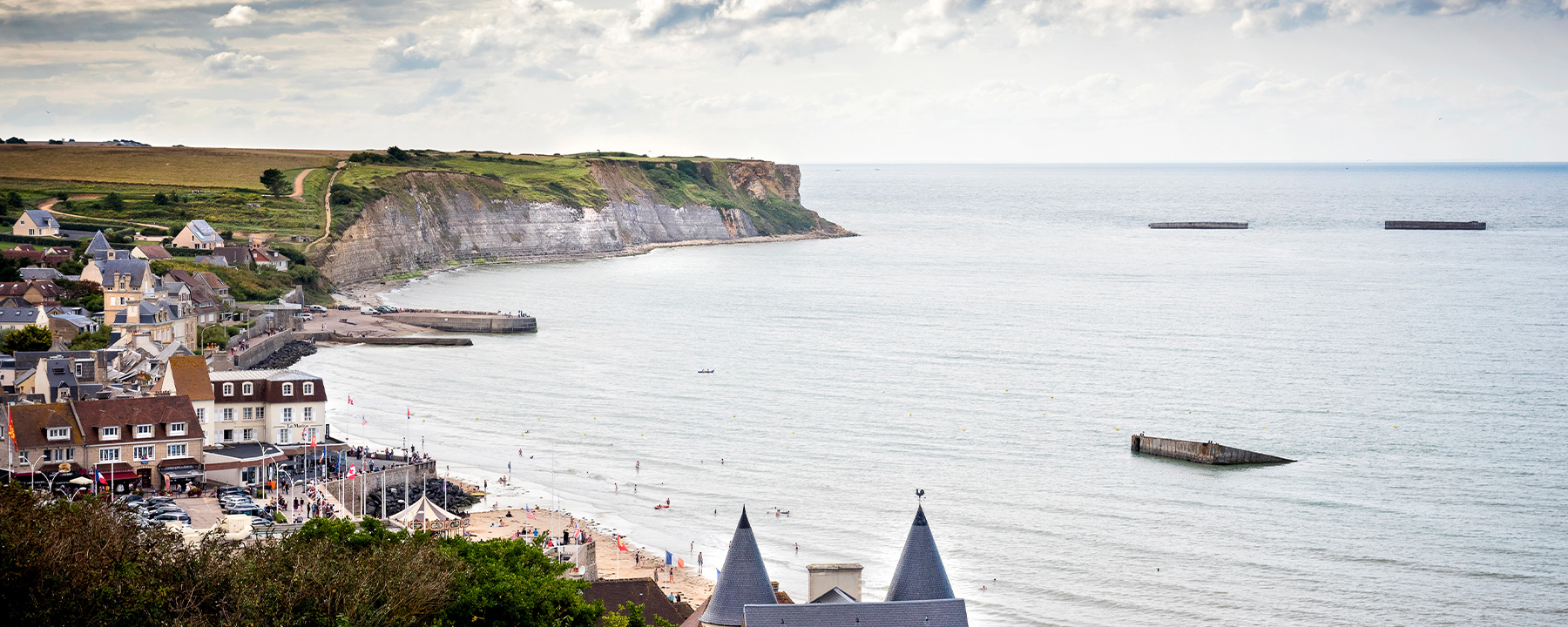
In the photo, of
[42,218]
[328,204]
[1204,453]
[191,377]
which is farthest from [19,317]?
[328,204]

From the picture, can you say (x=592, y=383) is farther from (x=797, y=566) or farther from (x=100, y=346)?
(x=797, y=566)

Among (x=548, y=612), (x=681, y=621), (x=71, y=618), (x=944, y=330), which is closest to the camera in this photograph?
(x=71, y=618)

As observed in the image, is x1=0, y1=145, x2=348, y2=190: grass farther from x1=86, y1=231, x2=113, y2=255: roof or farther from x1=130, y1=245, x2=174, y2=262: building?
x1=86, y1=231, x2=113, y2=255: roof

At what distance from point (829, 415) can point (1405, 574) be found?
35.6 metres

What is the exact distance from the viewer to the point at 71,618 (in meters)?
24.0

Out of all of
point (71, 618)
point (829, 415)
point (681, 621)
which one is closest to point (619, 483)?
A: point (829, 415)

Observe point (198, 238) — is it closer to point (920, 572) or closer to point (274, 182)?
Answer: point (274, 182)

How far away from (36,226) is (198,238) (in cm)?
1716

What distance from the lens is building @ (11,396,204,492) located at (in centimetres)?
4903

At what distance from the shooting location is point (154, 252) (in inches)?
4498

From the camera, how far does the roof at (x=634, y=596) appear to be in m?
37.3

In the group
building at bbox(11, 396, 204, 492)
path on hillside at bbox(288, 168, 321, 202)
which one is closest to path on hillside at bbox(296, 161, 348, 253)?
path on hillside at bbox(288, 168, 321, 202)

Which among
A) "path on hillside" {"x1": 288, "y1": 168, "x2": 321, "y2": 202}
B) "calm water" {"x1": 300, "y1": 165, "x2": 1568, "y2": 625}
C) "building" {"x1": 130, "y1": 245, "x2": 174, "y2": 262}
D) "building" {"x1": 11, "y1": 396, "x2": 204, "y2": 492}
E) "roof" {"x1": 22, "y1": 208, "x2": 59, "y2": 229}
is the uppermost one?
"path on hillside" {"x1": 288, "y1": 168, "x2": 321, "y2": 202}

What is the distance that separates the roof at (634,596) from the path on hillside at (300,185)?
142 meters
